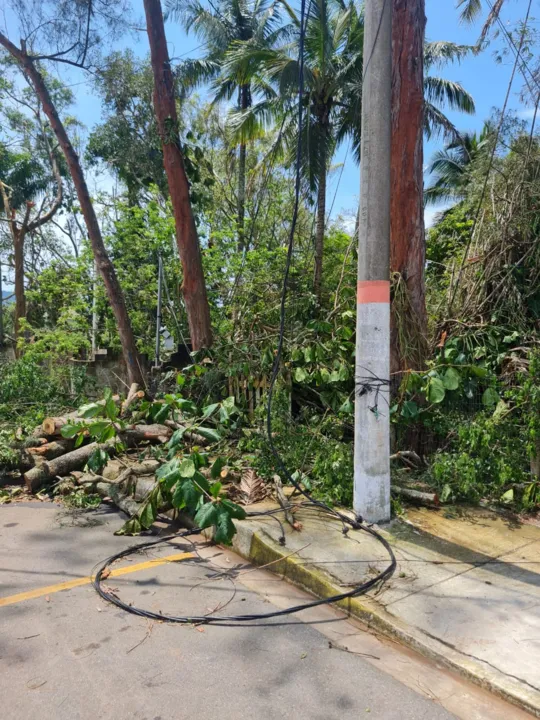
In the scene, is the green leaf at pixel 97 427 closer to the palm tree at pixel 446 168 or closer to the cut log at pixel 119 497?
the cut log at pixel 119 497

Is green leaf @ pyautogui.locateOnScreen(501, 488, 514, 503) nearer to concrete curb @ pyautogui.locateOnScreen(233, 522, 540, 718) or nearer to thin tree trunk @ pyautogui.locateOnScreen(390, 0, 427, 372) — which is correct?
thin tree trunk @ pyautogui.locateOnScreen(390, 0, 427, 372)

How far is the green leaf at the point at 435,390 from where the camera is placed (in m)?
5.35

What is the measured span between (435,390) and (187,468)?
8.29 ft

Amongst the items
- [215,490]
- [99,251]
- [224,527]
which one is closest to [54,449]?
[215,490]

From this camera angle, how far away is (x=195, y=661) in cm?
312

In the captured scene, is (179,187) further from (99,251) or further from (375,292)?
(375,292)

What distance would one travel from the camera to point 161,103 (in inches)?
380

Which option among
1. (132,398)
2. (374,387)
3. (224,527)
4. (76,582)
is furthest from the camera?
(132,398)

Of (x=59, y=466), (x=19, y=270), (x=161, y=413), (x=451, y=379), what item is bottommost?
(x=59, y=466)

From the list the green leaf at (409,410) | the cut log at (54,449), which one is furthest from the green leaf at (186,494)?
the cut log at (54,449)

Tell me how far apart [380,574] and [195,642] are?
56.7 inches

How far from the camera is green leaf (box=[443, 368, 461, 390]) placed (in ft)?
17.8

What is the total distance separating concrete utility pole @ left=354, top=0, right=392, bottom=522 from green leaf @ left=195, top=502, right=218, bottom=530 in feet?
4.50

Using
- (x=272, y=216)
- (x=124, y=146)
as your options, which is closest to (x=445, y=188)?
(x=272, y=216)
